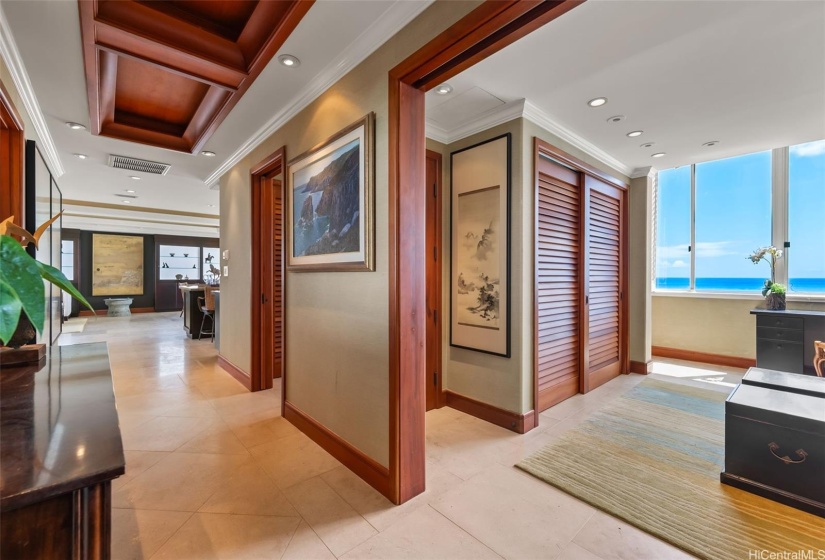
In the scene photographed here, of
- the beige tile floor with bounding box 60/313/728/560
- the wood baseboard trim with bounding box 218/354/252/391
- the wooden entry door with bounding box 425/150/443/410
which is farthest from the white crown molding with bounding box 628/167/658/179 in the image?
the wood baseboard trim with bounding box 218/354/252/391

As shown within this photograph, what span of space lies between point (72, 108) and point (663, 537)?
4854 millimetres

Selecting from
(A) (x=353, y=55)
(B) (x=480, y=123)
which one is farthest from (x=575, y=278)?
(A) (x=353, y=55)

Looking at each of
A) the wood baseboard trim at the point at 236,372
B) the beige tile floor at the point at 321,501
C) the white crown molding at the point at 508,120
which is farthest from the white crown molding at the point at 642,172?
the wood baseboard trim at the point at 236,372

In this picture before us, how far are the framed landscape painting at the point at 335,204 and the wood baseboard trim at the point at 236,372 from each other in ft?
5.40

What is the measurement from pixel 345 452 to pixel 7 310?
1.93m

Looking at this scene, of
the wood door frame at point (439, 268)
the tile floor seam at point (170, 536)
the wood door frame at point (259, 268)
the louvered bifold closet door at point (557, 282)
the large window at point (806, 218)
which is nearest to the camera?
the tile floor seam at point (170, 536)

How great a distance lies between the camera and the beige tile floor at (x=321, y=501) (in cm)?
158

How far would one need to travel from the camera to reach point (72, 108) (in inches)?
113

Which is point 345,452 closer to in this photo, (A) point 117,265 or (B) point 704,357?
(B) point 704,357

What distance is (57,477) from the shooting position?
711 mm

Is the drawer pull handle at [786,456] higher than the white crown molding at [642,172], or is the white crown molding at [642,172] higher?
the white crown molding at [642,172]

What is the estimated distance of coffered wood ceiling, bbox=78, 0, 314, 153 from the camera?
1.87m

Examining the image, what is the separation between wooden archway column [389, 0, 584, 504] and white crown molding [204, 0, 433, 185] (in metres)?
0.22

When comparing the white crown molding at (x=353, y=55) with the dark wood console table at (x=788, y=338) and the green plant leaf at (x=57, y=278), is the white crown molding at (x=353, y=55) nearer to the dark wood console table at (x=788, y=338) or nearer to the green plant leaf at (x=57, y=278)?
the green plant leaf at (x=57, y=278)
